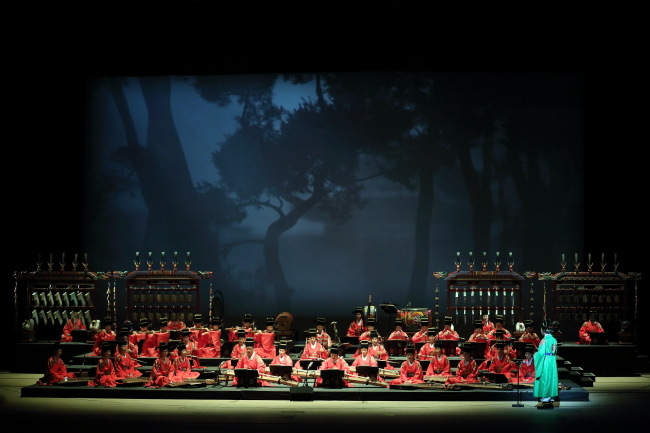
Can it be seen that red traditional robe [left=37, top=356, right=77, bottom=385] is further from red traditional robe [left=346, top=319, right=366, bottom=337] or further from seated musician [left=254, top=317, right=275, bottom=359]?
red traditional robe [left=346, top=319, right=366, bottom=337]

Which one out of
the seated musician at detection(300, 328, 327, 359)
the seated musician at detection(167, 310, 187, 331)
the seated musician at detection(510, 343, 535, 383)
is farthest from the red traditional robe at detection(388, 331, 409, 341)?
the seated musician at detection(167, 310, 187, 331)

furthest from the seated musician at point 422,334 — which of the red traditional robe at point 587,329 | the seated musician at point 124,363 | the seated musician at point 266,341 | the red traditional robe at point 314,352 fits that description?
the seated musician at point 124,363

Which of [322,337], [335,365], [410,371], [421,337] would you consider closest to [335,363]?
[335,365]

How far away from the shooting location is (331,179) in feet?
63.2

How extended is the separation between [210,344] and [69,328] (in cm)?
311

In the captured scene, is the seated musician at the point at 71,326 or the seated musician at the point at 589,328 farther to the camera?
the seated musician at the point at 71,326

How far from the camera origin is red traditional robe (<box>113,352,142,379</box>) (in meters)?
14.5

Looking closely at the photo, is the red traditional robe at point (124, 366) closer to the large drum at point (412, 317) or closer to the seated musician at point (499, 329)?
the large drum at point (412, 317)

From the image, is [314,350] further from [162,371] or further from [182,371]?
[162,371]

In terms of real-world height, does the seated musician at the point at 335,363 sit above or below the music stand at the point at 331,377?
above

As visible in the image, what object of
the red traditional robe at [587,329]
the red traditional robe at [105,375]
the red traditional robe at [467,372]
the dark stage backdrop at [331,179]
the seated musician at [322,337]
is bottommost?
the red traditional robe at [105,375]

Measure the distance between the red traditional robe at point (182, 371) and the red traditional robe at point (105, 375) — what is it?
1.05 meters

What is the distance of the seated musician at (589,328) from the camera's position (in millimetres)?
16719


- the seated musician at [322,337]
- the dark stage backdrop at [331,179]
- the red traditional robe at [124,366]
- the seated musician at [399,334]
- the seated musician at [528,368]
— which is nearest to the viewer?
the seated musician at [528,368]
